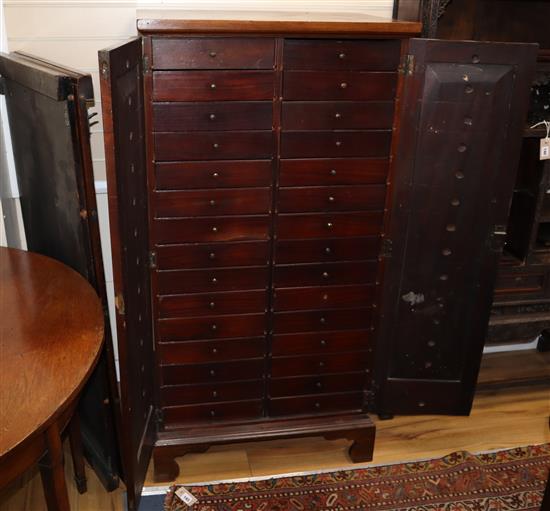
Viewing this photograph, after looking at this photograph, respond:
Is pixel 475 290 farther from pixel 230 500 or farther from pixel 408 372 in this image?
pixel 230 500

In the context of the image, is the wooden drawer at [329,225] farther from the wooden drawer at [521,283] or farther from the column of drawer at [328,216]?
the wooden drawer at [521,283]

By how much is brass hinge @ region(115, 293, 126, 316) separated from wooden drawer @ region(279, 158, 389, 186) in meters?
0.63

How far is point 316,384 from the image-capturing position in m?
2.38

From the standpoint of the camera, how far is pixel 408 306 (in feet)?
7.93

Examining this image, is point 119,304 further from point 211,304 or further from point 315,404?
point 315,404

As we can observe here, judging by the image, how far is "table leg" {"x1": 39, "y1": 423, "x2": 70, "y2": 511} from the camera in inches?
52.9

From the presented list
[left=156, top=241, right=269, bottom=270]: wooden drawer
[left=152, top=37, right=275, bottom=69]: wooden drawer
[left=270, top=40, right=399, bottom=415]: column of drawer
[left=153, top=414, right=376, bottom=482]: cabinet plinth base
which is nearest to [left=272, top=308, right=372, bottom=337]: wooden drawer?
[left=270, top=40, right=399, bottom=415]: column of drawer

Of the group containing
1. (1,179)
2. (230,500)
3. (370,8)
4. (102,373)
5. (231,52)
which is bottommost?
(230,500)

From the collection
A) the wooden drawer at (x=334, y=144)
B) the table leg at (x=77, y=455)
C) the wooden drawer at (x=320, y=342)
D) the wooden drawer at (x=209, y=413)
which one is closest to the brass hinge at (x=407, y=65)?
the wooden drawer at (x=334, y=144)

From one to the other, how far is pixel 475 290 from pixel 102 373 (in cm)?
137

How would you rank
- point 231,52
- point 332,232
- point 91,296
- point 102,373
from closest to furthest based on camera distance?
point 91,296 → point 231,52 → point 102,373 → point 332,232

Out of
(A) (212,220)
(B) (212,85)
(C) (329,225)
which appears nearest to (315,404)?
(C) (329,225)

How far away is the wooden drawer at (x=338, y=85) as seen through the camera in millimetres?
1935

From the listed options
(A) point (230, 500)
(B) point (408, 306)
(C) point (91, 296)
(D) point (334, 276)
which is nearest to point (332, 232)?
(D) point (334, 276)
